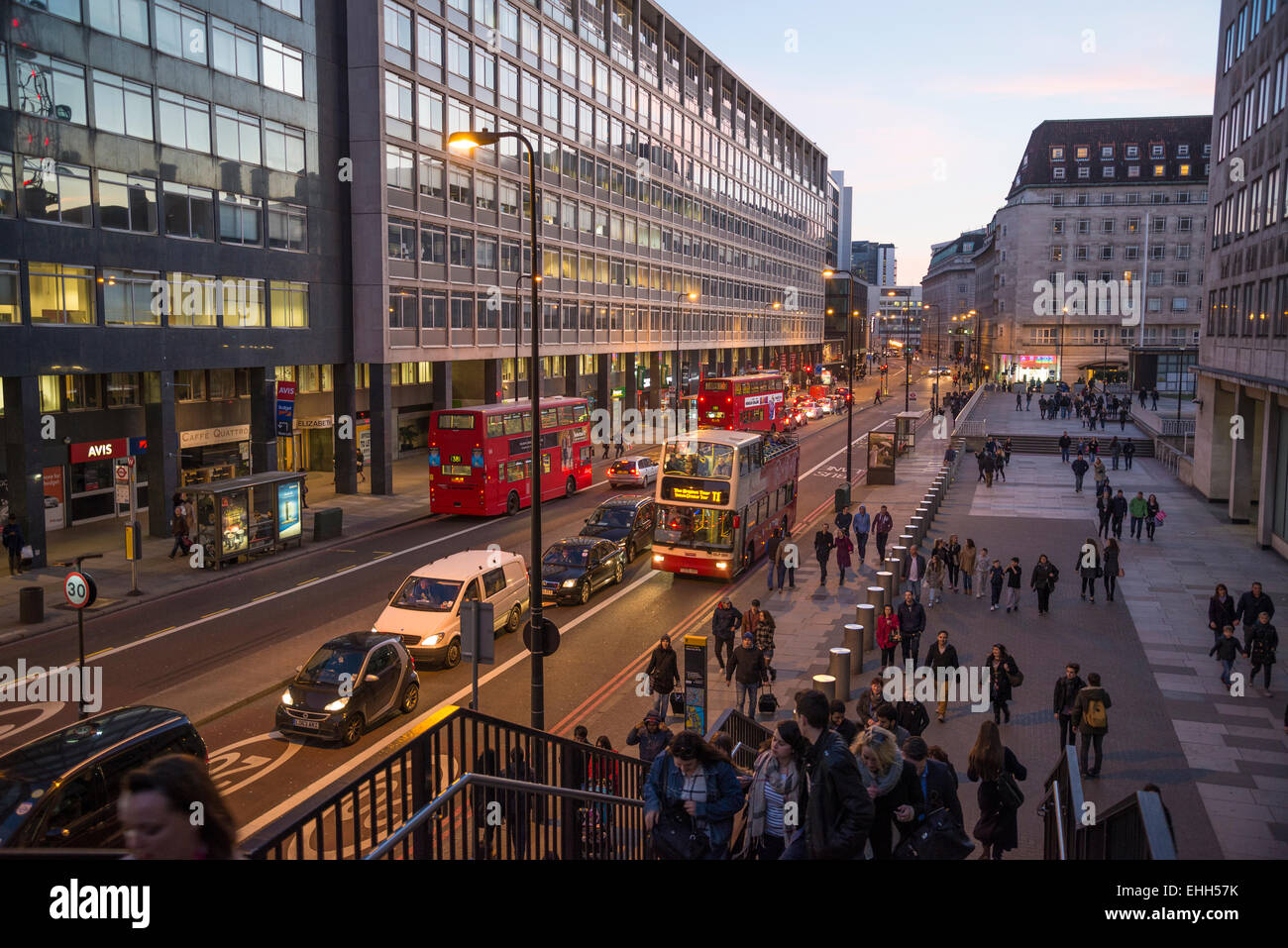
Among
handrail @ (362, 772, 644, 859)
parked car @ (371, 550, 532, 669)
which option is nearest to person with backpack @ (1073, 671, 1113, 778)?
handrail @ (362, 772, 644, 859)

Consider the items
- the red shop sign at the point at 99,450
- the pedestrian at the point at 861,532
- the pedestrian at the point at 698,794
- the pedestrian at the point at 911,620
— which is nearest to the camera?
the pedestrian at the point at 698,794

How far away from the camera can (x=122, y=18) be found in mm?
29703

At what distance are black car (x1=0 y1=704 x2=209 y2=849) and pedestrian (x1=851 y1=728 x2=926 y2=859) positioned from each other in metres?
7.45

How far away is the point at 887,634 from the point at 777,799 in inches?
467

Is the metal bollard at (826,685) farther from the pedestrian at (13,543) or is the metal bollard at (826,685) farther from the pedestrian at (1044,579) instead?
the pedestrian at (13,543)

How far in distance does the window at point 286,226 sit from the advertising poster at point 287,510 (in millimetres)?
11673

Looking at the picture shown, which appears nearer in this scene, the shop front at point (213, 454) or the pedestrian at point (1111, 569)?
the pedestrian at point (1111, 569)

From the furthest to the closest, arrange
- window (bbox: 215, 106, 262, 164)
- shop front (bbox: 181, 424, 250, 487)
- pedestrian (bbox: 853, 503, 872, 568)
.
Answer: shop front (bbox: 181, 424, 250, 487), window (bbox: 215, 106, 262, 164), pedestrian (bbox: 853, 503, 872, 568)

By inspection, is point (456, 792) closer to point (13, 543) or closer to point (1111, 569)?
point (1111, 569)

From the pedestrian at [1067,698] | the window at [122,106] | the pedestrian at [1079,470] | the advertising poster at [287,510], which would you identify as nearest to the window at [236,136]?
the window at [122,106]

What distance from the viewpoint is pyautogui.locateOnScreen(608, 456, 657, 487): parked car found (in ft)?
143

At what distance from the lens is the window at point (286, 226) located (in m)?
37.0

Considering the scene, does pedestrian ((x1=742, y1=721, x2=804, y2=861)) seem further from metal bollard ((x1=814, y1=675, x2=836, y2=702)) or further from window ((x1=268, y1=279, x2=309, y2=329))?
window ((x1=268, y1=279, x2=309, y2=329))

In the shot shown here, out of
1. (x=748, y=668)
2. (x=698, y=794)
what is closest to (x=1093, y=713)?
(x=748, y=668)
